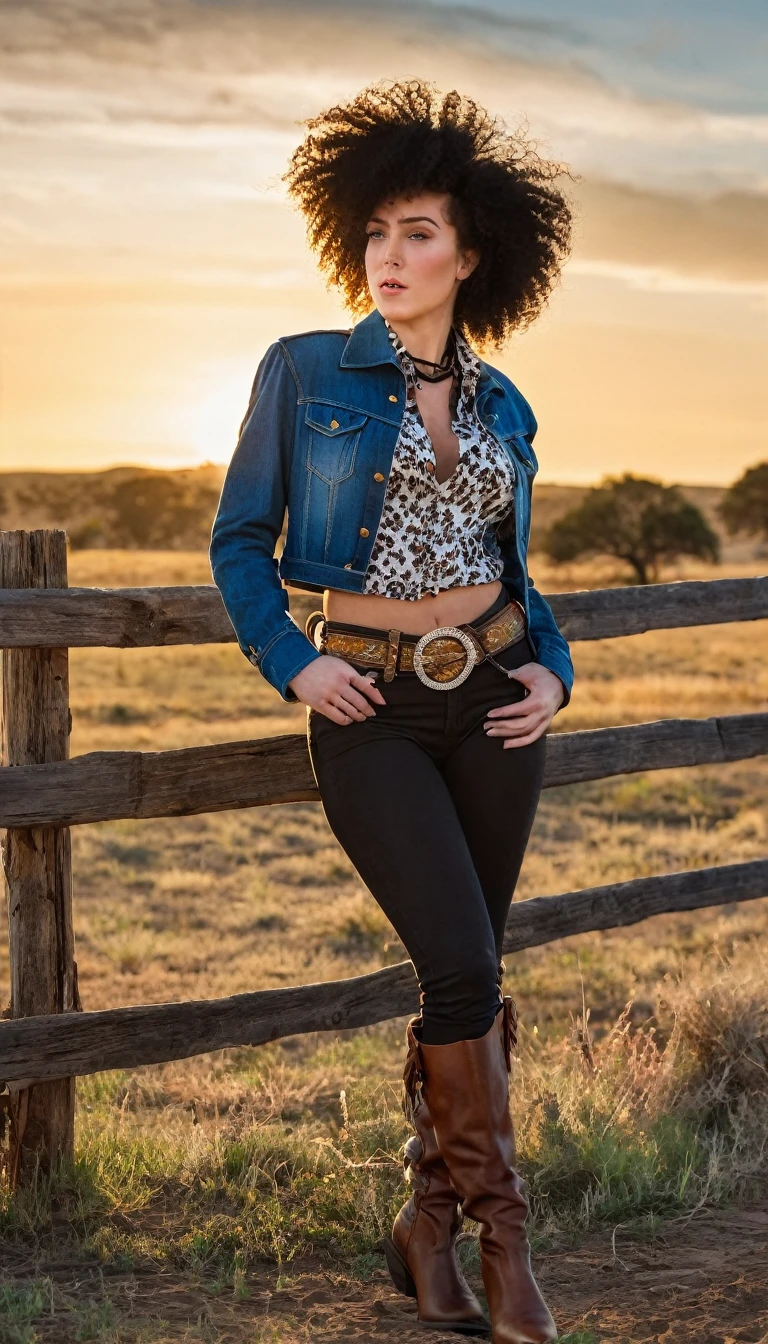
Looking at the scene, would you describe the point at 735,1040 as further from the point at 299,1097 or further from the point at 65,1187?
the point at 65,1187

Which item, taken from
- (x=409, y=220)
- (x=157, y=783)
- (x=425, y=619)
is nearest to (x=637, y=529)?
(x=157, y=783)

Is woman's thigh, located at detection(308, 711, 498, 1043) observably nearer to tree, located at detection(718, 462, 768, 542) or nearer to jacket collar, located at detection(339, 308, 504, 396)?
jacket collar, located at detection(339, 308, 504, 396)

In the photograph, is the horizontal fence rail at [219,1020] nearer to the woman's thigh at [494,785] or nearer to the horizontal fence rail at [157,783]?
the horizontal fence rail at [157,783]

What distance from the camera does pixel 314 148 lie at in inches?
120

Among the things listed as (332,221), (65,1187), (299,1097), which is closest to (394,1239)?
(65,1187)

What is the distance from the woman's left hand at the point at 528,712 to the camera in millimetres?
2662

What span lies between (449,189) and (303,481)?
0.72 metres

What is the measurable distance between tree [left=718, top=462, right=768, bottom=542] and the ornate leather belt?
1722 inches

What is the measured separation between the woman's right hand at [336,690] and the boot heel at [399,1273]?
117 centimetres

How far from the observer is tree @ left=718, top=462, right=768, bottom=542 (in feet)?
146

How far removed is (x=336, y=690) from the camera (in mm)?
2520

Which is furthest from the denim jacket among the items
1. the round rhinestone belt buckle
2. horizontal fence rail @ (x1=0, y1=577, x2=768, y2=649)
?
horizontal fence rail @ (x1=0, y1=577, x2=768, y2=649)

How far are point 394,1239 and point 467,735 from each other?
1.08 metres

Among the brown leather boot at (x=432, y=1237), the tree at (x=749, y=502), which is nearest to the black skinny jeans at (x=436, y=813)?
the brown leather boot at (x=432, y=1237)
